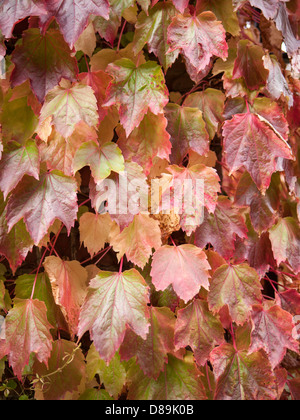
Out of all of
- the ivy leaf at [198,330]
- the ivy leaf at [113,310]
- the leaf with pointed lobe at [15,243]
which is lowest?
the ivy leaf at [198,330]

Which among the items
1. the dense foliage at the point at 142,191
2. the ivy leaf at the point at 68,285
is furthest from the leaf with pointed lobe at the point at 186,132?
the ivy leaf at the point at 68,285

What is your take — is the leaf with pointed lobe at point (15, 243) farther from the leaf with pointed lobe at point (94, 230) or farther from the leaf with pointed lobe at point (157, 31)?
the leaf with pointed lobe at point (157, 31)

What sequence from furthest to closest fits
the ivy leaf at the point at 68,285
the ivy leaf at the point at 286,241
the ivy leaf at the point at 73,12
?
1. the ivy leaf at the point at 286,241
2. the ivy leaf at the point at 68,285
3. the ivy leaf at the point at 73,12

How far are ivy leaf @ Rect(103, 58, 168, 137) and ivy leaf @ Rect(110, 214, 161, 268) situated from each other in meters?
0.24

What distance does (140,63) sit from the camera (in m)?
1.20

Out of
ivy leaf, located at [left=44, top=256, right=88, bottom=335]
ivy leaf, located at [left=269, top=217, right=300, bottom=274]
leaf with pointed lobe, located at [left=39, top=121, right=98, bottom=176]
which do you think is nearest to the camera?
leaf with pointed lobe, located at [left=39, top=121, right=98, bottom=176]

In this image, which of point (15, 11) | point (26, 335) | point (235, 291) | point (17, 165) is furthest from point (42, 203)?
point (235, 291)

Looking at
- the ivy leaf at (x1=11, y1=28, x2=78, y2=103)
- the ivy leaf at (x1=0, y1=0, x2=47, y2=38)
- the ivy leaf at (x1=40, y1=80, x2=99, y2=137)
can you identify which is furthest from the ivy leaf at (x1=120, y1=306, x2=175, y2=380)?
the ivy leaf at (x1=0, y1=0, x2=47, y2=38)

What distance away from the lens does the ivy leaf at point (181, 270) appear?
1.06 meters

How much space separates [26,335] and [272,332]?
2.23 ft

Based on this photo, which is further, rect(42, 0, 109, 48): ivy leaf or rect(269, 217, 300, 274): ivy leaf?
rect(269, 217, 300, 274): ivy leaf

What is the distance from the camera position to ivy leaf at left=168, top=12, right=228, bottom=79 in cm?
106

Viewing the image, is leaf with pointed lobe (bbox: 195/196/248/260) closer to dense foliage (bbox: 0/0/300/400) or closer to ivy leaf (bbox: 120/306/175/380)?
dense foliage (bbox: 0/0/300/400)
